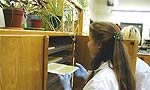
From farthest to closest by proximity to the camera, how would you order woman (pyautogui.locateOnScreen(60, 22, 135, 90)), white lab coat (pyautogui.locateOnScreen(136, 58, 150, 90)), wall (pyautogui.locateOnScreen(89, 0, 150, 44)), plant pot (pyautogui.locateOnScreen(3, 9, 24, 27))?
wall (pyautogui.locateOnScreen(89, 0, 150, 44)) → white lab coat (pyautogui.locateOnScreen(136, 58, 150, 90)) → woman (pyautogui.locateOnScreen(60, 22, 135, 90)) → plant pot (pyautogui.locateOnScreen(3, 9, 24, 27))

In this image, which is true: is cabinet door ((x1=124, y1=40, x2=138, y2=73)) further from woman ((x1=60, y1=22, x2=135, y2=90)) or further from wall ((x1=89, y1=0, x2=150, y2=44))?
wall ((x1=89, y1=0, x2=150, y2=44))

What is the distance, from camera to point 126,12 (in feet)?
25.0

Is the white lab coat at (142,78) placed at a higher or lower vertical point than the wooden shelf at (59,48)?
lower

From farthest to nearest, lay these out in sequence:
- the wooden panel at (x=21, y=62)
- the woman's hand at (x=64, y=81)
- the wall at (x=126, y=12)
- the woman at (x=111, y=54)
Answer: the wall at (x=126, y=12)
the woman's hand at (x=64, y=81)
the woman at (x=111, y=54)
the wooden panel at (x=21, y=62)

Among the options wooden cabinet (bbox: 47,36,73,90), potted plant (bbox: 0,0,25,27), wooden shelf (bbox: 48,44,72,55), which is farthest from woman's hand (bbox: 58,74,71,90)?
potted plant (bbox: 0,0,25,27)

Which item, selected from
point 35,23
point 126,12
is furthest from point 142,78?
point 126,12

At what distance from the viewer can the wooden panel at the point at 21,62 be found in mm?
785

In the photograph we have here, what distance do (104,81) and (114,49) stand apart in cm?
27

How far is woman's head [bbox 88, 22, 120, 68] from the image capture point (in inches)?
54.0

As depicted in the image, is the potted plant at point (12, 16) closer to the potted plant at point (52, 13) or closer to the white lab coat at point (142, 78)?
the potted plant at point (52, 13)

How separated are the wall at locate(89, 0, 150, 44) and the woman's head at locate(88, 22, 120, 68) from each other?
595 centimetres

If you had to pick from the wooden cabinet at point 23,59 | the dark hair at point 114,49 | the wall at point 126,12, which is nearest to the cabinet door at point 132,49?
the dark hair at point 114,49

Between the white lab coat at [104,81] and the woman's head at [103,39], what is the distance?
0.27ft

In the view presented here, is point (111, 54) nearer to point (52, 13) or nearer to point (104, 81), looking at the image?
point (104, 81)
